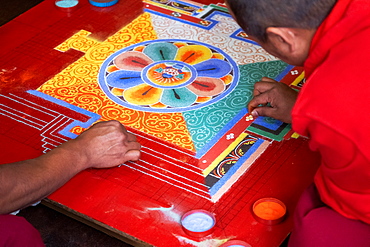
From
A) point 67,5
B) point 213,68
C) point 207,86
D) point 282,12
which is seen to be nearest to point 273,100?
point 207,86

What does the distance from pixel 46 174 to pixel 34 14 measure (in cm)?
155

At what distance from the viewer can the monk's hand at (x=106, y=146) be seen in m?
2.05

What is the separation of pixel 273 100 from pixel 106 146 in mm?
707

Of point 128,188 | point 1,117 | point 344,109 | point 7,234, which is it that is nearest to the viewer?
point 344,109

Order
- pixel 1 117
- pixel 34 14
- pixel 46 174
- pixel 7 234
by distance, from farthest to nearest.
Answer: pixel 34 14
pixel 1 117
pixel 46 174
pixel 7 234

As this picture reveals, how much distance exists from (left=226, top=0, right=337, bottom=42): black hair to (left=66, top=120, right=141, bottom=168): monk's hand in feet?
2.68

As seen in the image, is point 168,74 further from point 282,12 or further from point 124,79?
point 282,12

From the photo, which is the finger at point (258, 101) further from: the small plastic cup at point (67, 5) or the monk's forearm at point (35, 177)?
the small plastic cup at point (67, 5)

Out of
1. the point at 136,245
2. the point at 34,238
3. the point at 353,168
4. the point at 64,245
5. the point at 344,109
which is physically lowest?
the point at 64,245

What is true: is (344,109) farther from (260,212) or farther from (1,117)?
(1,117)

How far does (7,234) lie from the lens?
165cm

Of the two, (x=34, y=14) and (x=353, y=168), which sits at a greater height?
(x=353, y=168)

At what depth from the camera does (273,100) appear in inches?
90.4

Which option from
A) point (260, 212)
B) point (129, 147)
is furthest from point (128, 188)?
point (260, 212)
